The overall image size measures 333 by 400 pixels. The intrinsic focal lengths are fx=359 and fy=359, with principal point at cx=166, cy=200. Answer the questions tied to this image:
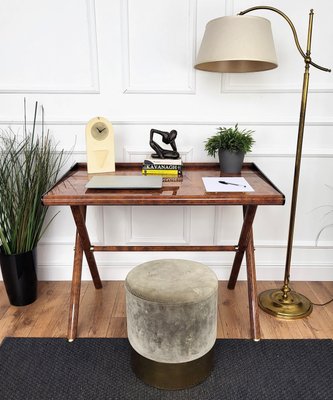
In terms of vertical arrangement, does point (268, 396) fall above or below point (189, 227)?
below

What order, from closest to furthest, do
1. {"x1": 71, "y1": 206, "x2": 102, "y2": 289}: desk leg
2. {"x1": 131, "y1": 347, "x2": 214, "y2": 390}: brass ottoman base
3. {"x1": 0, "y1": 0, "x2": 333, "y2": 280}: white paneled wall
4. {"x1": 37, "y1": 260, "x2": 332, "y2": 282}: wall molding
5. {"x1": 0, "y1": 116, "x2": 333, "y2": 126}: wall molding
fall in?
{"x1": 131, "y1": 347, "x2": 214, "y2": 390}: brass ottoman base
{"x1": 71, "y1": 206, "x2": 102, "y2": 289}: desk leg
{"x1": 0, "y1": 0, "x2": 333, "y2": 280}: white paneled wall
{"x1": 0, "y1": 116, "x2": 333, "y2": 126}: wall molding
{"x1": 37, "y1": 260, "x2": 332, "y2": 282}: wall molding

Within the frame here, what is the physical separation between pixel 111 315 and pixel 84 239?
1.56ft

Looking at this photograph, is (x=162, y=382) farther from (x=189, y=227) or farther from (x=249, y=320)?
(x=189, y=227)

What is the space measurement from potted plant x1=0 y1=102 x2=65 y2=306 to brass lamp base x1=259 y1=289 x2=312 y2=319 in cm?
137

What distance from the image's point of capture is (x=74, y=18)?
1.96m

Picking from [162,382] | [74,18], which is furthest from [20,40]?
[162,382]

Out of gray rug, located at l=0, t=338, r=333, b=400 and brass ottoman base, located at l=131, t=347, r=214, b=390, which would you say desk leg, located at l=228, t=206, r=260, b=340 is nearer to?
gray rug, located at l=0, t=338, r=333, b=400

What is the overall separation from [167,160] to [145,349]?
909 mm

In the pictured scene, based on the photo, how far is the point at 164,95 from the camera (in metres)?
2.07

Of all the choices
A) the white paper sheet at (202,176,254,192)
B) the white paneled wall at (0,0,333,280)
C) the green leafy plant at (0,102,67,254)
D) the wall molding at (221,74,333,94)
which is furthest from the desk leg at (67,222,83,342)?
the wall molding at (221,74,333,94)

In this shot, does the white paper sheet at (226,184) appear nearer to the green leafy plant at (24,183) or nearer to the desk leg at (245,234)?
the desk leg at (245,234)

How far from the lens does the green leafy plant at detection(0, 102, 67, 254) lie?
1958 millimetres

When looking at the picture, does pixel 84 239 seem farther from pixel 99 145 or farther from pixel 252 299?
pixel 252 299

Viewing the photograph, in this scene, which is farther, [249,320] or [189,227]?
[189,227]
